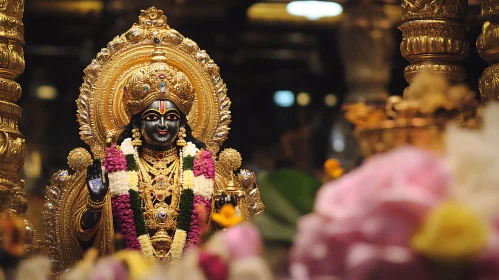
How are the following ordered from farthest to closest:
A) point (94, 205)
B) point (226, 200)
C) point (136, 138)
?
point (136, 138), point (226, 200), point (94, 205)

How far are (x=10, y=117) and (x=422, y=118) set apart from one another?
303cm

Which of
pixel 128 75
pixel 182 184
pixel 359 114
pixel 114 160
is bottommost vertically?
pixel 359 114

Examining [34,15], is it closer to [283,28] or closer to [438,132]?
[283,28]

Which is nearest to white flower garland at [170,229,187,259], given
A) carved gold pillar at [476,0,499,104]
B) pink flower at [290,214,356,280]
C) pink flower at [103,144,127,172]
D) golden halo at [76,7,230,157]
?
pink flower at [103,144,127,172]

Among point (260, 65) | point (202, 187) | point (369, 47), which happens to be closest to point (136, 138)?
point (202, 187)

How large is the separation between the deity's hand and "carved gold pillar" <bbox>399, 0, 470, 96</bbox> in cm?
153

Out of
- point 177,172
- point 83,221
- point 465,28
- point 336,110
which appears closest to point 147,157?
point 177,172

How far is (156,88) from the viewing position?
5.38 metres

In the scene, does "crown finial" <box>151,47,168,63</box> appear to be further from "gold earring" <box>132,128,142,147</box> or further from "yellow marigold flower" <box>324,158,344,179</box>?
"yellow marigold flower" <box>324,158,344,179</box>

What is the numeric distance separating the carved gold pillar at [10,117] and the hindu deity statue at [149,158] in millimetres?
349

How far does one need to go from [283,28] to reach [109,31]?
2.25m

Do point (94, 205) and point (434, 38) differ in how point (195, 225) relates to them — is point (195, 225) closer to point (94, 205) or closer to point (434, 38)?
point (94, 205)

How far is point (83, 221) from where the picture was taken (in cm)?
503

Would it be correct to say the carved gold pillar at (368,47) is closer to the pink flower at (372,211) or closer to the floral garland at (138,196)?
the floral garland at (138,196)
